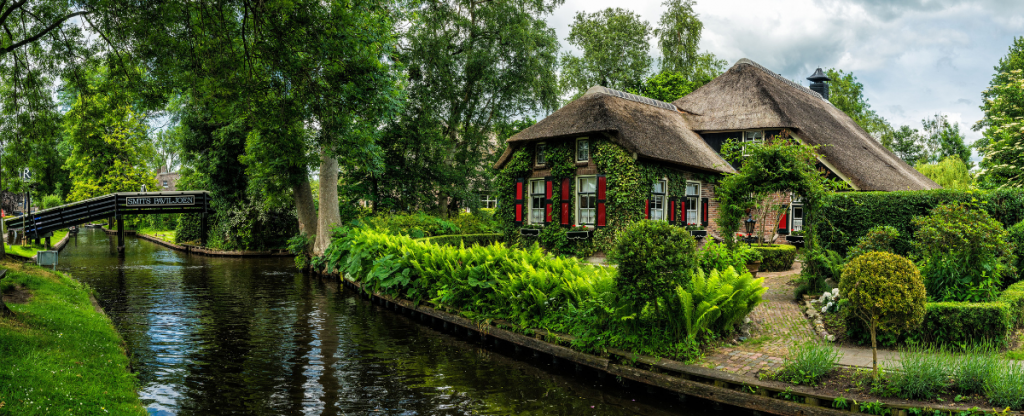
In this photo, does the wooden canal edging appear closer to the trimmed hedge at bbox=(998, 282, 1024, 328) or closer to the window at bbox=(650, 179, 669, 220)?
the trimmed hedge at bbox=(998, 282, 1024, 328)

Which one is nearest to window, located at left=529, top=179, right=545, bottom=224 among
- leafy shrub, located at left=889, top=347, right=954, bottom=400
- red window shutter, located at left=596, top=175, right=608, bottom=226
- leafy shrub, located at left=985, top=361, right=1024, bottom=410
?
red window shutter, located at left=596, top=175, right=608, bottom=226

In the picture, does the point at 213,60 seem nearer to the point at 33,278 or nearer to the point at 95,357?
the point at 95,357

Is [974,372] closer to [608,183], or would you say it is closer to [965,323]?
[965,323]

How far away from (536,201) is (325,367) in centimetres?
1351

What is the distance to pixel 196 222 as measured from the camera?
34.5 metres

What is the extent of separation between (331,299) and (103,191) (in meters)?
34.5

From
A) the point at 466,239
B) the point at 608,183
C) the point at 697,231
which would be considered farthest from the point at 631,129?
the point at 466,239

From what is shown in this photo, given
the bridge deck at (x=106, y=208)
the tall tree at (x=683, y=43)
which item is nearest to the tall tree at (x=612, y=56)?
the tall tree at (x=683, y=43)

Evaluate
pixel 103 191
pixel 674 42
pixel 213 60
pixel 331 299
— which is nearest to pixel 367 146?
pixel 331 299

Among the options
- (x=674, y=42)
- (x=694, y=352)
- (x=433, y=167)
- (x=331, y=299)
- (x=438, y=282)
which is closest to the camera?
(x=694, y=352)

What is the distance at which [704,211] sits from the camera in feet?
73.8

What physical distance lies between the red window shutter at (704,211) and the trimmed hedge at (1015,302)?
13803 mm

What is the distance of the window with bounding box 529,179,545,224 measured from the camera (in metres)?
21.4

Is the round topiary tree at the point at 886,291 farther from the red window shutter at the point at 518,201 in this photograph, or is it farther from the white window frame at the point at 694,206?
the red window shutter at the point at 518,201
